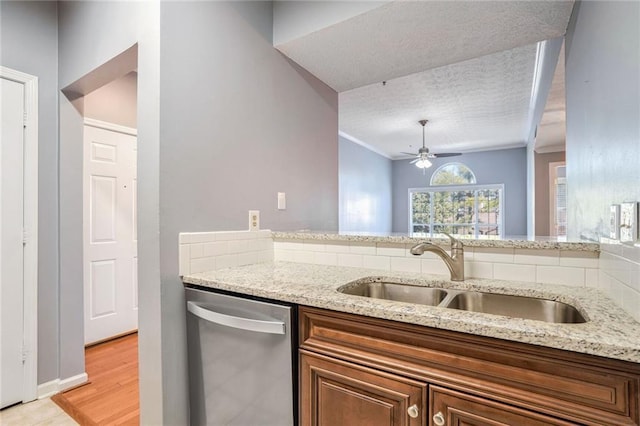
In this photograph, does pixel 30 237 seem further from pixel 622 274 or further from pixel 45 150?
pixel 622 274

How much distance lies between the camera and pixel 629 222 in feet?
2.81

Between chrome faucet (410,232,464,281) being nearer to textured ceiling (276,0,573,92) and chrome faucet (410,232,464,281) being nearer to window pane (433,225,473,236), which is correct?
textured ceiling (276,0,573,92)

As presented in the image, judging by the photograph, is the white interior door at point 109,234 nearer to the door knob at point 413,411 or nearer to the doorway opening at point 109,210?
the doorway opening at point 109,210

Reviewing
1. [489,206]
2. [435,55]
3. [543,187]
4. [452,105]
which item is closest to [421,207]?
[489,206]

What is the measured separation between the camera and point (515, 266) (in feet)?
4.50

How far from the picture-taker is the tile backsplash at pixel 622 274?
33.1 inches

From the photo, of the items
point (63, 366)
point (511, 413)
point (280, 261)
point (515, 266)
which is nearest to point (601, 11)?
point (515, 266)

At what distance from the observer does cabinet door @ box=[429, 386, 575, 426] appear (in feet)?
2.66

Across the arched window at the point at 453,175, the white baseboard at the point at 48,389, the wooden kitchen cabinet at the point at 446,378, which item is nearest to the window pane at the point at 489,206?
the arched window at the point at 453,175

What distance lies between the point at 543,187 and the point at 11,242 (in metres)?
5.90

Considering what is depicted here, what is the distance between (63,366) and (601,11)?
10.8 ft

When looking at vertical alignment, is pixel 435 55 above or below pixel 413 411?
above

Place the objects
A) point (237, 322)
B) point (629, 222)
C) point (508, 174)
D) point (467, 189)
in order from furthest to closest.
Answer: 1. point (467, 189)
2. point (508, 174)
3. point (237, 322)
4. point (629, 222)

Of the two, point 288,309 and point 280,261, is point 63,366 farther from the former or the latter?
point 288,309
